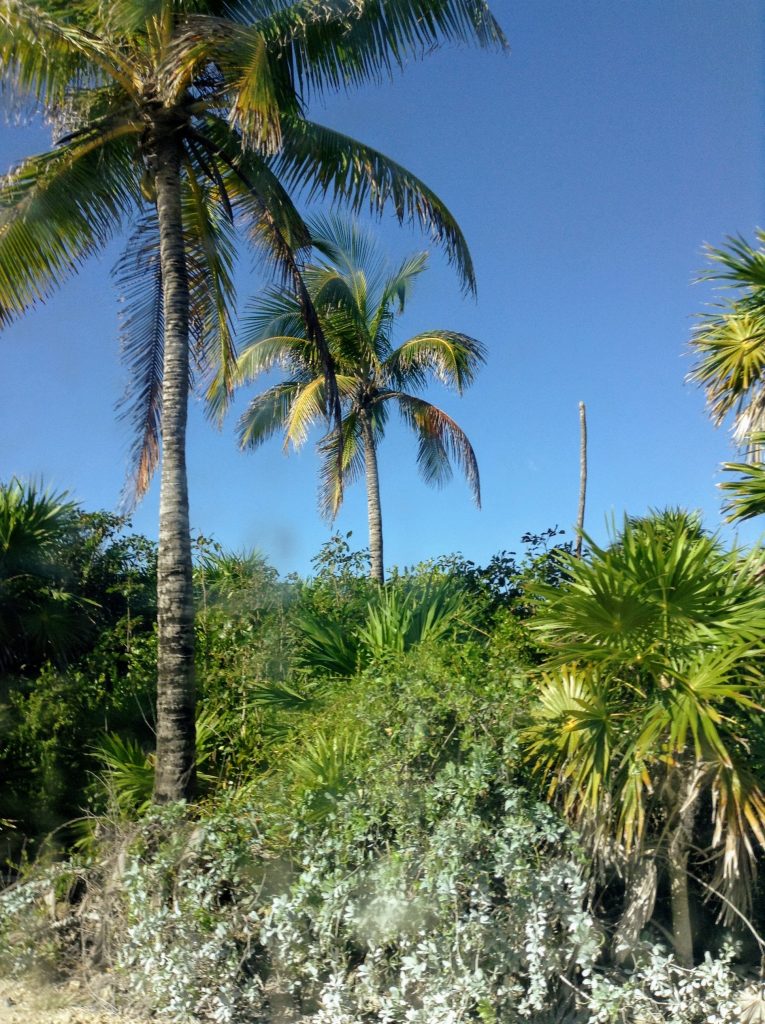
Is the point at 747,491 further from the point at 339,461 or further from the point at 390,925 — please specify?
the point at 339,461

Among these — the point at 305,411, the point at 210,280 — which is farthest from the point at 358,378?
the point at 210,280

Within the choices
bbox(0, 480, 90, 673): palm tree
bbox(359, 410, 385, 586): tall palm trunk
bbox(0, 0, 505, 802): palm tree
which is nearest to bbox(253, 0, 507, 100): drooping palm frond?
bbox(0, 0, 505, 802): palm tree

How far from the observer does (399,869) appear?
5.54m

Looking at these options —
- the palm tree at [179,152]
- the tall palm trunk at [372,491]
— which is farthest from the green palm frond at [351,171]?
the tall palm trunk at [372,491]

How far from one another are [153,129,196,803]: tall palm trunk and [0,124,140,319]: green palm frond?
86 centimetres

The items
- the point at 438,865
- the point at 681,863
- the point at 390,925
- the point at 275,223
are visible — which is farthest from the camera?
the point at 275,223

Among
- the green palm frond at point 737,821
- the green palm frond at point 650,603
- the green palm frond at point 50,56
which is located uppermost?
the green palm frond at point 50,56

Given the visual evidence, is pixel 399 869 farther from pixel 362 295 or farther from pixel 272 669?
pixel 362 295

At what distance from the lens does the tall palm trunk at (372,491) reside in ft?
64.8

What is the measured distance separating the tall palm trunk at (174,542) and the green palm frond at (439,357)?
36.2 ft

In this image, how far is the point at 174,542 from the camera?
325 inches

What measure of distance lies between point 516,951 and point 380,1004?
89 centimetres

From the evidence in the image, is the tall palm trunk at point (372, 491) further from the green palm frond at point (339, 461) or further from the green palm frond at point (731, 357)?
the green palm frond at point (731, 357)

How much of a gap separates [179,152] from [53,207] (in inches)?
55.6
